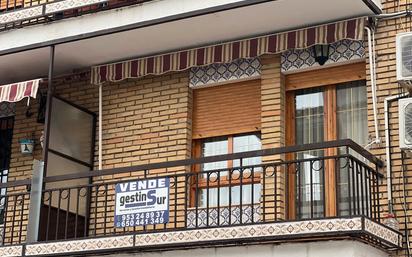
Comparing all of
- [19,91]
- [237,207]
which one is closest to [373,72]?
[237,207]

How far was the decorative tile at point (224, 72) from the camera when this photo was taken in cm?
1163

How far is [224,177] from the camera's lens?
1147cm

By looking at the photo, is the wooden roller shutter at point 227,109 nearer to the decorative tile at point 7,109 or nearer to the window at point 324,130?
the window at point 324,130

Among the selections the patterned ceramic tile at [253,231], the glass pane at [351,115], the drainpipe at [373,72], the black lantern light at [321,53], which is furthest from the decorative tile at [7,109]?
the drainpipe at [373,72]

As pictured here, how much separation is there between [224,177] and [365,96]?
6.80 ft

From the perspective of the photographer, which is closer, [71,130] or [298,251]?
[298,251]

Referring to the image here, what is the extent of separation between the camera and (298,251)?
372 inches

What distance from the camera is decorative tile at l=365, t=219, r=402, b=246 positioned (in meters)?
9.12

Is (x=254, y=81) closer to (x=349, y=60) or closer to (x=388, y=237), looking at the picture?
(x=349, y=60)

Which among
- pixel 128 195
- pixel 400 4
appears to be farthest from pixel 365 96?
pixel 128 195

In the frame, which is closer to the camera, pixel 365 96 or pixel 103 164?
pixel 365 96

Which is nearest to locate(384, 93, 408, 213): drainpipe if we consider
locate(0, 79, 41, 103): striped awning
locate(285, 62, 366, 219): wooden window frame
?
Result: locate(285, 62, 366, 219): wooden window frame

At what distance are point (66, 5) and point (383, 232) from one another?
5.24 meters

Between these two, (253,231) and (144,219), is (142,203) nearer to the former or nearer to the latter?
(144,219)
